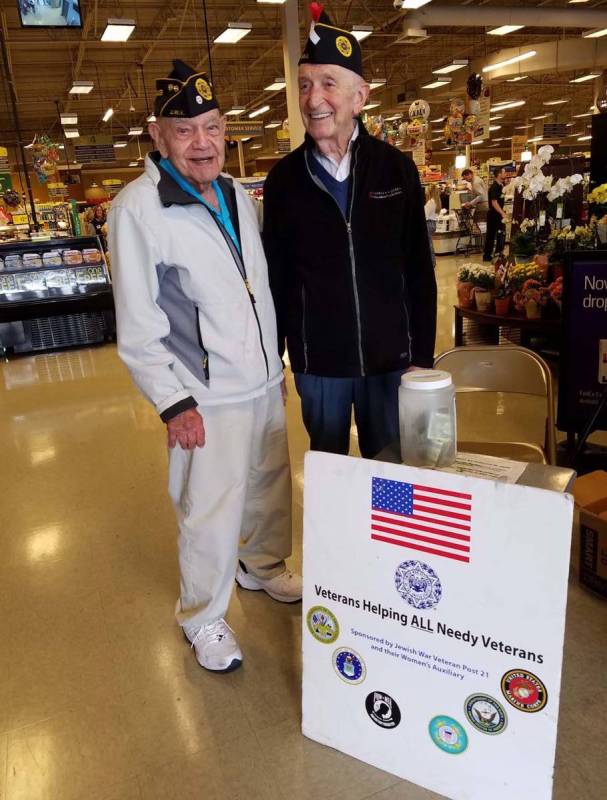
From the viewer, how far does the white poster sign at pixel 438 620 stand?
1.24m

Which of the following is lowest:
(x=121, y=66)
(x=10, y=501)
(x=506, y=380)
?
(x=10, y=501)

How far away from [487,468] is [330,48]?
122cm

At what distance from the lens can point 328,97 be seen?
1.78 meters

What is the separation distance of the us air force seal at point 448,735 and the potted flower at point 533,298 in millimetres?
3433

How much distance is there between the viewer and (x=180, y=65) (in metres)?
1.80

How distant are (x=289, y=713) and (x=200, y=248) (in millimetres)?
1377

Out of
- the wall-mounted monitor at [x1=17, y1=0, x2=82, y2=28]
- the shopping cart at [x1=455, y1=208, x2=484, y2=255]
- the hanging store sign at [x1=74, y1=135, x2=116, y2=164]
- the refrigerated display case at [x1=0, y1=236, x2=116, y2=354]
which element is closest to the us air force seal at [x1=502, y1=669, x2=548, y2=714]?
the refrigerated display case at [x1=0, y1=236, x2=116, y2=354]

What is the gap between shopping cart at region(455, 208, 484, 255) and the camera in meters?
15.4

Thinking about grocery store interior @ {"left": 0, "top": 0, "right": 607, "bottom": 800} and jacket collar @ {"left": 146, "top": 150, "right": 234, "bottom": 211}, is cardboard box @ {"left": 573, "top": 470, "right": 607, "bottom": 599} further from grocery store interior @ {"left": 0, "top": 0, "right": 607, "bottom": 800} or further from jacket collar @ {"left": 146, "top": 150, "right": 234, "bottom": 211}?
jacket collar @ {"left": 146, "top": 150, "right": 234, "bottom": 211}

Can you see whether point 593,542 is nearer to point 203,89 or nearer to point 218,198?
point 218,198

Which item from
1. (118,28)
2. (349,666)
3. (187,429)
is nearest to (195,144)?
(187,429)

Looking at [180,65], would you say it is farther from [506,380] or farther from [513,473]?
[506,380]

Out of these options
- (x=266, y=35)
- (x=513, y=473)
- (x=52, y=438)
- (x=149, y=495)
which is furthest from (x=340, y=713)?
(x=266, y=35)

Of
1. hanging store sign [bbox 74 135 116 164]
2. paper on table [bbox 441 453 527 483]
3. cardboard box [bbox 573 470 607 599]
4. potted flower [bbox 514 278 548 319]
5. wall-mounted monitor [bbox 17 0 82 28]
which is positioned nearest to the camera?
paper on table [bbox 441 453 527 483]
